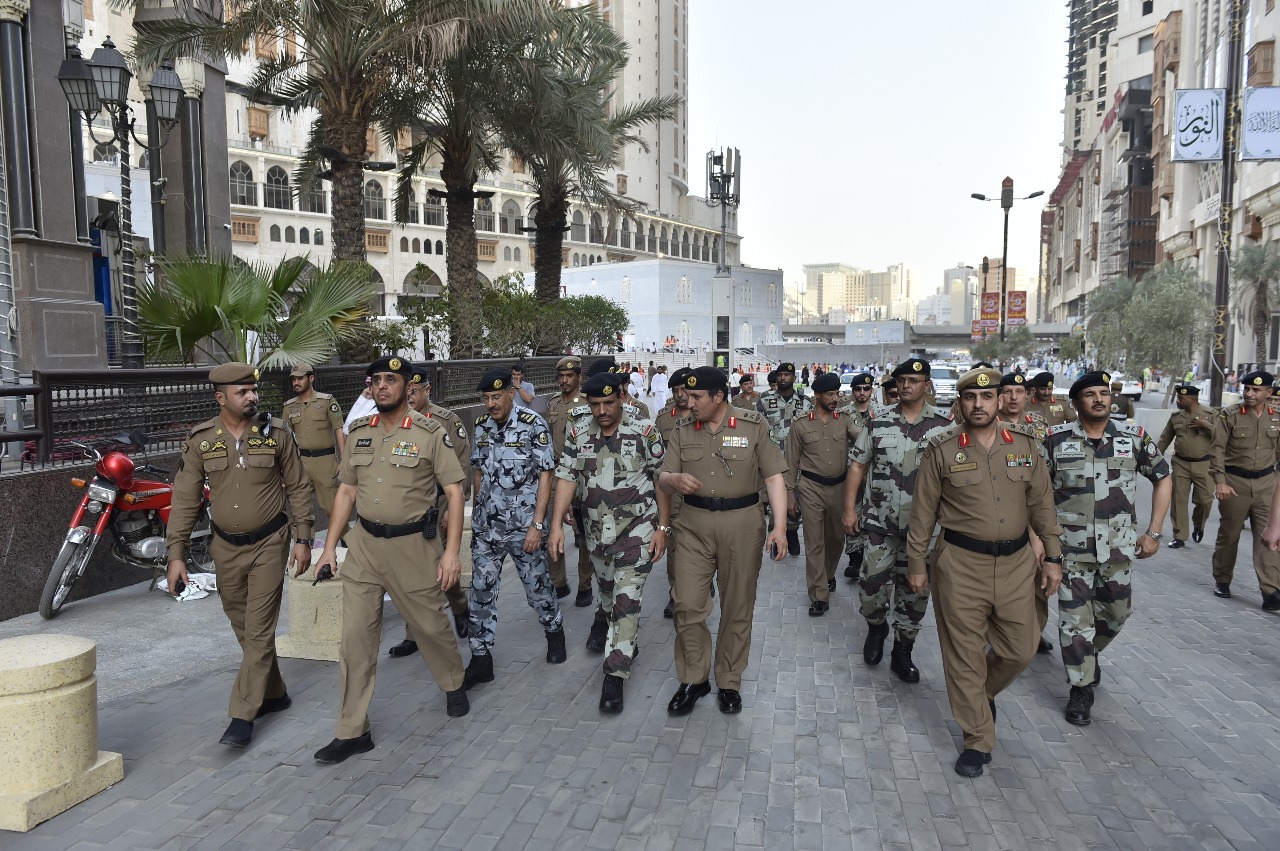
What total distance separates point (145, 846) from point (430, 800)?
1.15m

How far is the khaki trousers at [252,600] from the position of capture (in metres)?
4.71

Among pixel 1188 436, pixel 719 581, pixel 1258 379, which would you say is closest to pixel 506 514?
pixel 719 581

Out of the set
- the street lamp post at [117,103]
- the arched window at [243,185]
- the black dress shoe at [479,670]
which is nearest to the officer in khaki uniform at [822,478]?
the black dress shoe at [479,670]

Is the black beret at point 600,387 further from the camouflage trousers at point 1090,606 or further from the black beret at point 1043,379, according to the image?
the black beret at point 1043,379

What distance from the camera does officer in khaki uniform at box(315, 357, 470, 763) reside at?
4582mm

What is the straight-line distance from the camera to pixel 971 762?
14.3ft

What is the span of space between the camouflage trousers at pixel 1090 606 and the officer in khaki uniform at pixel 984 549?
2.32 ft

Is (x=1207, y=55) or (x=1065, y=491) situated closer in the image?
(x=1065, y=491)

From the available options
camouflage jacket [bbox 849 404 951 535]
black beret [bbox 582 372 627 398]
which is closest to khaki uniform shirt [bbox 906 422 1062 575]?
camouflage jacket [bbox 849 404 951 535]

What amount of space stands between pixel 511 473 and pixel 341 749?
2.02 metres

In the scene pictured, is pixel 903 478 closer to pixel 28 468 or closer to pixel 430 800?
pixel 430 800

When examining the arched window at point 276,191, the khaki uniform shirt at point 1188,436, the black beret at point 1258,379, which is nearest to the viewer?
the black beret at point 1258,379

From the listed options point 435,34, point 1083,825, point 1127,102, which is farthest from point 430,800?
point 1127,102

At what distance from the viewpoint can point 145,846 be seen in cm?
372
